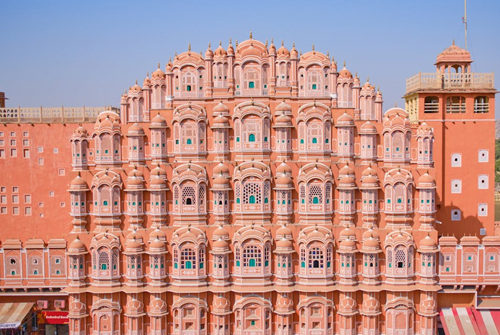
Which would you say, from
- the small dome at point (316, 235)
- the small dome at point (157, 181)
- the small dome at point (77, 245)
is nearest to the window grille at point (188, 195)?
the small dome at point (157, 181)

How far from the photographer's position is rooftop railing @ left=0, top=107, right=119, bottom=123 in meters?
45.2

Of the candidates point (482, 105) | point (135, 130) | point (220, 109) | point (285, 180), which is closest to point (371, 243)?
point (285, 180)

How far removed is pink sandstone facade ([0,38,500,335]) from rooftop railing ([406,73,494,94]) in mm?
8031

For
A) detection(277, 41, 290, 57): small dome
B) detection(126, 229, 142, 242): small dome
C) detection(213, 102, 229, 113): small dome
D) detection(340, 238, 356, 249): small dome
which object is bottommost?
detection(340, 238, 356, 249): small dome

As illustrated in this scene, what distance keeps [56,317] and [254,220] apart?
15.6 m

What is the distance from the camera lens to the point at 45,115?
149 ft

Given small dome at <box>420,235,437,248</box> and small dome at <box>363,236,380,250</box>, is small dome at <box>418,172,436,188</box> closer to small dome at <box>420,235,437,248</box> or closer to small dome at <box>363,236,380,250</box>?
small dome at <box>420,235,437,248</box>

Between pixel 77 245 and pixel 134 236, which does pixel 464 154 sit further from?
pixel 77 245

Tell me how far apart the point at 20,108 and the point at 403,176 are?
103ft

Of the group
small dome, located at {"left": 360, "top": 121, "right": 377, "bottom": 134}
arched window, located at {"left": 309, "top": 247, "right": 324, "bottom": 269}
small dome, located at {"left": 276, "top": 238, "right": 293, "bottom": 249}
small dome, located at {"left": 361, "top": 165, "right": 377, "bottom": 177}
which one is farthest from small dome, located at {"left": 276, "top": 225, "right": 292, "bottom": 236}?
small dome, located at {"left": 360, "top": 121, "right": 377, "bottom": 134}

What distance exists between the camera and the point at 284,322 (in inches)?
1352

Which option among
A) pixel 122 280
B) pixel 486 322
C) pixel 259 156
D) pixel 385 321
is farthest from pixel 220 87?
pixel 486 322

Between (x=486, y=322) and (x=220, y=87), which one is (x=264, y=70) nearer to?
(x=220, y=87)

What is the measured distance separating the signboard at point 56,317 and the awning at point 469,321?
25292mm
